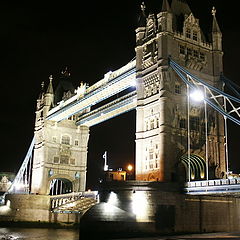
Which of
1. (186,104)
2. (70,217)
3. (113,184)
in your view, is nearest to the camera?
(113,184)

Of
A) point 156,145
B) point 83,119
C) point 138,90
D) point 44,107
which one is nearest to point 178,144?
point 156,145

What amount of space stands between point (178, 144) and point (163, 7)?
49.4ft

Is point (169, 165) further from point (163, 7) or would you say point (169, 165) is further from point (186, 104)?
point (163, 7)

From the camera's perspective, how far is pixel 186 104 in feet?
148

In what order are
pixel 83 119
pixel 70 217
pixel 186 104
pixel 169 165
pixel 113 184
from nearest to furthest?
1. pixel 113 184
2. pixel 169 165
3. pixel 186 104
4. pixel 70 217
5. pixel 83 119

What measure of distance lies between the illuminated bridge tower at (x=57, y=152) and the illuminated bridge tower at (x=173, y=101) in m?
28.4

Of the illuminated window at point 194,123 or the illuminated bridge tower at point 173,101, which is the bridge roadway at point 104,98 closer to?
the illuminated bridge tower at point 173,101

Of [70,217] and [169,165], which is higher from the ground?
[169,165]

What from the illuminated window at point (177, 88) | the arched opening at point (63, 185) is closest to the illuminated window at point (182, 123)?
the illuminated window at point (177, 88)

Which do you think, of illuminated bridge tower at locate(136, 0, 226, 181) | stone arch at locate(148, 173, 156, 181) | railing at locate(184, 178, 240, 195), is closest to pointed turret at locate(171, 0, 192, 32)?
illuminated bridge tower at locate(136, 0, 226, 181)

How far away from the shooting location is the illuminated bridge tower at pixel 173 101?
42.8 m

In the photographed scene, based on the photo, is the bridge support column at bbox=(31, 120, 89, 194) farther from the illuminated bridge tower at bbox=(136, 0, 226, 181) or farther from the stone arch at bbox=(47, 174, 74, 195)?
the illuminated bridge tower at bbox=(136, 0, 226, 181)

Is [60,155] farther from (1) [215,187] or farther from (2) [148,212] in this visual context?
(1) [215,187]

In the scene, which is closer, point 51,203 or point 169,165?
point 169,165
